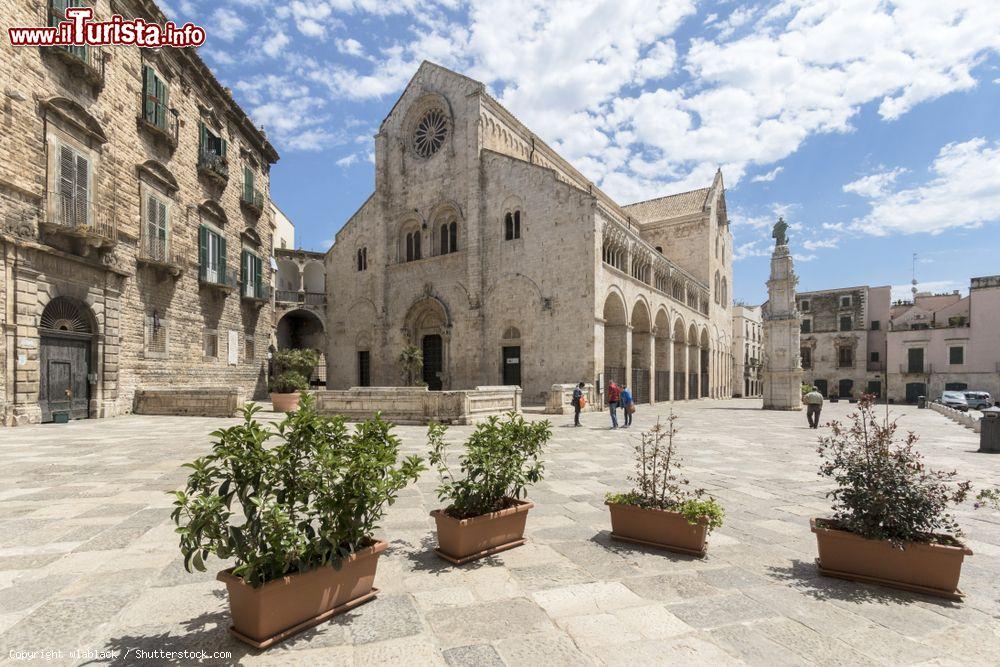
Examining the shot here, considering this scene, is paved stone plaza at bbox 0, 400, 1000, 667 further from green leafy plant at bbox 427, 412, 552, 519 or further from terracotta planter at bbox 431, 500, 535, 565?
green leafy plant at bbox 427, 412, 552, 519

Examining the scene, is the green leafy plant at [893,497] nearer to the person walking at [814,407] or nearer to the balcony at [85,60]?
the person walking at [814,407]

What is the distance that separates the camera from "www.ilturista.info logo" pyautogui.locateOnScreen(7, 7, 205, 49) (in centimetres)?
1223

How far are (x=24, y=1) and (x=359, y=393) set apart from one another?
43.4 feet

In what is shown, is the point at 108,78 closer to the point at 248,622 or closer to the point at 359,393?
the point at 359,393

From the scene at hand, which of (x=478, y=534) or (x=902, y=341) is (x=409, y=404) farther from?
(x=902, y=341)

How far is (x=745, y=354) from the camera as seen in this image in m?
50.9

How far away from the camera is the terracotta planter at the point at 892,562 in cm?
342

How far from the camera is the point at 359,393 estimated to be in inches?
587

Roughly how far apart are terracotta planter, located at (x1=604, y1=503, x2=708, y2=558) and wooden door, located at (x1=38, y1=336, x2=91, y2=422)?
52.7 feet

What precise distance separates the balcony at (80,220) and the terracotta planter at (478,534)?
1488cm

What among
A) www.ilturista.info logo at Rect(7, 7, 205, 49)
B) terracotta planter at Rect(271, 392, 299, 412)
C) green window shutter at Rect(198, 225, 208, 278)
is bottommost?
terracotta planter at Rect(271, 392, 299, 412)

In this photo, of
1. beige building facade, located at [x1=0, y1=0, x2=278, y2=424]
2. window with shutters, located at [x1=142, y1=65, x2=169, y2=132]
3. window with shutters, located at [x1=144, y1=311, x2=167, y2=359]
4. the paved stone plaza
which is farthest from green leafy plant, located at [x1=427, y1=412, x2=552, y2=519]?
window with shutters, located at [x1=142, y1=65, x2=169, y2=132]

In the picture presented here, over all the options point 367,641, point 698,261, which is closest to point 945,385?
point 698,261

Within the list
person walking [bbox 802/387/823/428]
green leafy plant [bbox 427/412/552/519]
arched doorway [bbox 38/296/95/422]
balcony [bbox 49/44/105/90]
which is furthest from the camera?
person walking [bbox 802/387/823/428]
